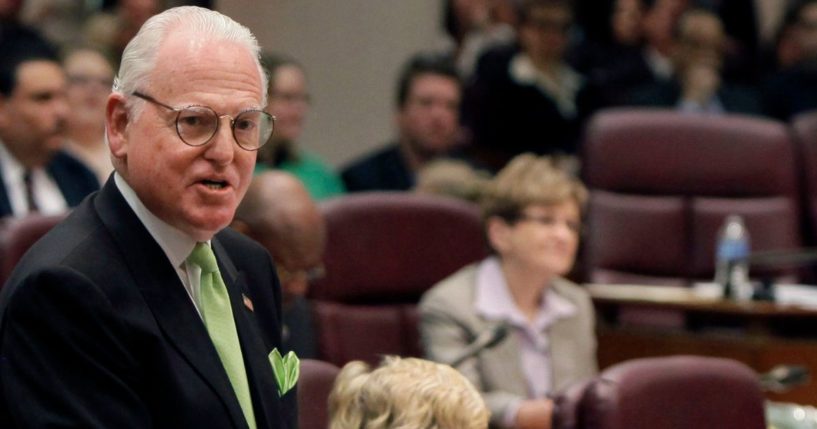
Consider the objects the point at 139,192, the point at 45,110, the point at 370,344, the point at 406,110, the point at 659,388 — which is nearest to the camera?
the point at 139,192

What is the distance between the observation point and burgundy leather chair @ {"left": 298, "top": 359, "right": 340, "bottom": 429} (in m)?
2.21

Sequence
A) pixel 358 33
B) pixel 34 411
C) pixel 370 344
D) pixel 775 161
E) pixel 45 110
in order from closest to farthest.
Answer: pixel 34 411 → pixel 370 344 → pixel 45 110 → pixel 775 161 → pixel 358 33

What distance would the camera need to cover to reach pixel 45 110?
13.7ft

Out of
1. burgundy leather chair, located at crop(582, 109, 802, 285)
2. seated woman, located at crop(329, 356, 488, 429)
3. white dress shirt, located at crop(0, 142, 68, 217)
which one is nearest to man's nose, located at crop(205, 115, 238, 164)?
seated woman, located at crop(329, 356, 488, 429)

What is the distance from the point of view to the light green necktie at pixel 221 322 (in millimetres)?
1463

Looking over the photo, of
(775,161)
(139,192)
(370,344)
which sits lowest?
(370,344)

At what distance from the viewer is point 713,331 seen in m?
3.94

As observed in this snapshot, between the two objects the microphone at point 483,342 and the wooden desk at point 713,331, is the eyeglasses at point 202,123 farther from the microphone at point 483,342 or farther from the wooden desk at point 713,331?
the wooden desk at point 713,331

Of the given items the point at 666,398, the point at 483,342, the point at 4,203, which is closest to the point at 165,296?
the point at 666,398

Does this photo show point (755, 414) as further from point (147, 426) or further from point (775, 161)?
point (775, 161)

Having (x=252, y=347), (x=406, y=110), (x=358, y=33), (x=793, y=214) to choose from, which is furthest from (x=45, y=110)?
(x=252, y=347)

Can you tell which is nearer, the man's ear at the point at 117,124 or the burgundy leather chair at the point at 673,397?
the man's ear at the point at 117,124

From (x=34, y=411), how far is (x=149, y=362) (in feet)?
0.42

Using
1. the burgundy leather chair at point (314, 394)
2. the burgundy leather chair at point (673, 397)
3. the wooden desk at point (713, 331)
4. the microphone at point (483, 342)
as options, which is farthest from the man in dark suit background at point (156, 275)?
the wooden desk at point (713, 331)
